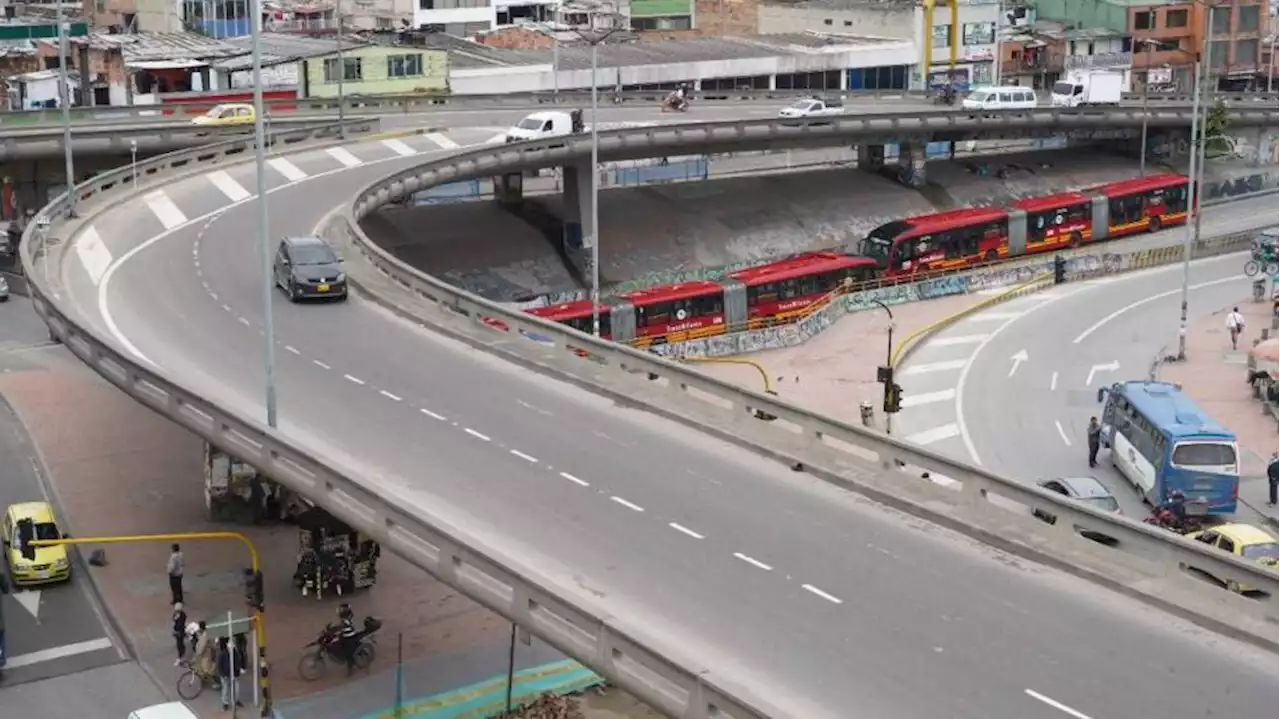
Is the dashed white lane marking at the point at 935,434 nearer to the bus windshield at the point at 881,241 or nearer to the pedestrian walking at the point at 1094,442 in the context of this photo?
the pedestrian walking at the point at 1094,442

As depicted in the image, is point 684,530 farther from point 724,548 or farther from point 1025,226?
point 1025,226

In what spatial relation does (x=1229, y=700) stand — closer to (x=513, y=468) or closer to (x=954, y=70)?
(x=513, y=468)

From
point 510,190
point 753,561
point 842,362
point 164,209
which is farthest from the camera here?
point 510,190

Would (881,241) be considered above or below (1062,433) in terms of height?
above

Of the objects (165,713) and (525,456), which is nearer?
(165,713)

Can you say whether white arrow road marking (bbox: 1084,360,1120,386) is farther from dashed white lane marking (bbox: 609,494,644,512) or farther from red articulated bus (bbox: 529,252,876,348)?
dashed white lane marking (bbox: 609,494,644,512)

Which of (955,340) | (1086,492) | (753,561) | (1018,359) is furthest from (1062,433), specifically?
(753,561)

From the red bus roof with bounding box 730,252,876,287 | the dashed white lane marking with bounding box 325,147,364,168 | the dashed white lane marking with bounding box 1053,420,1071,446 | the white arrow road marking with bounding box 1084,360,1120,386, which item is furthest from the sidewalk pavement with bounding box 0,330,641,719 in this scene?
the white arrow road marking with bounding box 1084,360,1120,386
